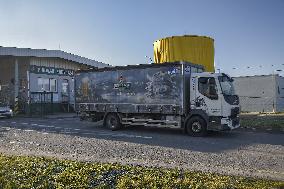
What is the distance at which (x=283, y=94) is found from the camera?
1356 inches

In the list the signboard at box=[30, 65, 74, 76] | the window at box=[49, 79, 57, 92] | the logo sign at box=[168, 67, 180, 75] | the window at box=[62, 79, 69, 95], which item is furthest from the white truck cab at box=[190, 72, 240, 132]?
the window at box=[62, 79, 69, 95]

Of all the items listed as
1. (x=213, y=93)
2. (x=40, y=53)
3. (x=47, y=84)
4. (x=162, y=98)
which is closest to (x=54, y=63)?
(x=47, y=84)

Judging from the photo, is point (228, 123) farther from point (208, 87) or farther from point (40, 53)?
point (40, 53)

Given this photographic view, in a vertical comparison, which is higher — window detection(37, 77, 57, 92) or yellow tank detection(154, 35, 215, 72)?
yellow tank detection(154, 35, 215, 72)

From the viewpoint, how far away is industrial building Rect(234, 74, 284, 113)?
32438 millimetres

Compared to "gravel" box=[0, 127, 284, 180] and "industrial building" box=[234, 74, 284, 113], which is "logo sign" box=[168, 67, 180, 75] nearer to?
"gravel" box=[0, 127, 284, 180]

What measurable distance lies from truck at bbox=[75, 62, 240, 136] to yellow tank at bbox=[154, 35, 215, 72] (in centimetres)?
473

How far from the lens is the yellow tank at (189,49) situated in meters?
20.9

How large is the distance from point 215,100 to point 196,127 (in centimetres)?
144

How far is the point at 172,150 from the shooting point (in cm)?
1090

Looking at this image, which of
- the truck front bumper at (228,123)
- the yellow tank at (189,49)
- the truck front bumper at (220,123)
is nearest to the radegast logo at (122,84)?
the truck front bumper at (220,123)

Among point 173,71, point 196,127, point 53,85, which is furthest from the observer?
point 53,85

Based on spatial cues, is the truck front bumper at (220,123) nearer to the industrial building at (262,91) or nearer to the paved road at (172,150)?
the paved road at (172,150)

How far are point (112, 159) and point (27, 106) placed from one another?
21.5 meters
